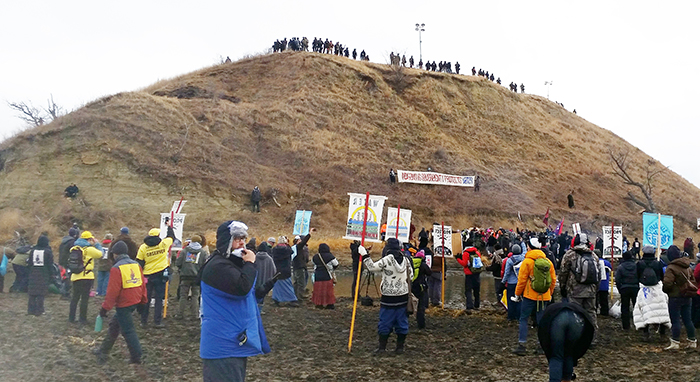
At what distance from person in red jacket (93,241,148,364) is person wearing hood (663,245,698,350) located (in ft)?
28.2

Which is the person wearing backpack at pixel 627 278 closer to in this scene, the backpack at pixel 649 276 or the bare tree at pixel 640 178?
the backpack at pixel 649 276

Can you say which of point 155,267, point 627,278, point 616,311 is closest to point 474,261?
point 616,311

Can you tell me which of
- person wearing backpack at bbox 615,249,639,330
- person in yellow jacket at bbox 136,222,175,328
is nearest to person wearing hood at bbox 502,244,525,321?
person wearing backpack at bbox 615,249,639,330

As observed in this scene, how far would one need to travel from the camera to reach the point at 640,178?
199 feet

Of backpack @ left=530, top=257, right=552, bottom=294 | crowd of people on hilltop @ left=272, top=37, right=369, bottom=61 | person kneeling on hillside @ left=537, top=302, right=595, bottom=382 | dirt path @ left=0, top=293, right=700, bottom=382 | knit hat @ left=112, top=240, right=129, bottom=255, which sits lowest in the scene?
dirt path @ left=0, top=293, right=700, bottom=382

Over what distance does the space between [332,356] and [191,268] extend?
13.3 ft

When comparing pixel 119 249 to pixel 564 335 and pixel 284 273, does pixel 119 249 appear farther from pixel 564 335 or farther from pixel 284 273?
pixel 284 273

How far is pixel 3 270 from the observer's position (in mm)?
15094

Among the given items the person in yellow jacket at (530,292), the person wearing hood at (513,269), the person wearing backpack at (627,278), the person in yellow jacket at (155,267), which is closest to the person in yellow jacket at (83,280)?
the person in yellow jacket at (155,267)

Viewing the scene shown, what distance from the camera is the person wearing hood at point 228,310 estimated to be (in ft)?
16.7

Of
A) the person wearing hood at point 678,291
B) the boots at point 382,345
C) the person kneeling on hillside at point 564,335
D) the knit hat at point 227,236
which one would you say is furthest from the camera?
the person wearing hood at point 678,291

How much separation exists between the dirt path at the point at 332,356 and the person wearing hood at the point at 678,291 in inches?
19.3

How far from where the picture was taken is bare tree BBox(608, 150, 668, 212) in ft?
160

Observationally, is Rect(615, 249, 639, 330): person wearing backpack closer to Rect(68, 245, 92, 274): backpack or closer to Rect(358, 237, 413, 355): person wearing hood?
Rect(358, 237, 413, 355): person wearing hood
